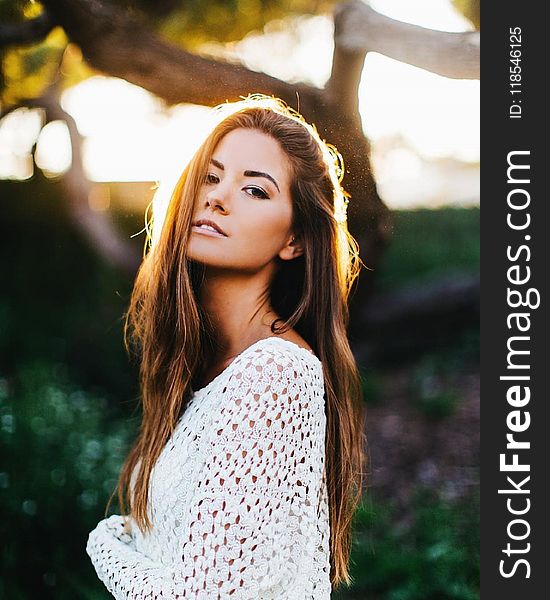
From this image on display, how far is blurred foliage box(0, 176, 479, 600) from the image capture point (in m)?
2.41

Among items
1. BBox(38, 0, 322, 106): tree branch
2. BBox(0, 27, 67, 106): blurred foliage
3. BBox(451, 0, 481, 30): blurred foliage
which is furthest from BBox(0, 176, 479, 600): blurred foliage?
BBox(451, 0, 481, 30): blurred foliage

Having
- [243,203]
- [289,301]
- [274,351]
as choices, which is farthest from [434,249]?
[274,351]

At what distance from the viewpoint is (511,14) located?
70.6 inches

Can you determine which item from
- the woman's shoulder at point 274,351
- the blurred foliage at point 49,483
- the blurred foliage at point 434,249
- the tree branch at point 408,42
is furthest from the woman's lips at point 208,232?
the blurred foliage at point 434,249

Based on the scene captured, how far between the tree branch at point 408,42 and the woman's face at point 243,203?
92 centimetres

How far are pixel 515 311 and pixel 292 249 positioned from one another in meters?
0.65

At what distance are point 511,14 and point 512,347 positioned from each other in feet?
2.58

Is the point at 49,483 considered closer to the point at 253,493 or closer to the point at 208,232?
the point at 208,232

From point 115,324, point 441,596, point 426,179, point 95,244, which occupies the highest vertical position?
point 426,179

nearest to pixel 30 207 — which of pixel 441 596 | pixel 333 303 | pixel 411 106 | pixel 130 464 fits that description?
pixel 411 106

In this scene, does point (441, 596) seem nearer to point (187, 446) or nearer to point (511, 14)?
point (187, 446)

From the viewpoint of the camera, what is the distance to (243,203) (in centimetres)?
138

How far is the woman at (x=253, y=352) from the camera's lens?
45.4 inches

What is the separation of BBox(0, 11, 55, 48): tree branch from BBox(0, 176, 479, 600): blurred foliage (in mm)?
536
